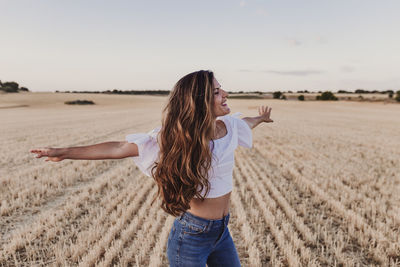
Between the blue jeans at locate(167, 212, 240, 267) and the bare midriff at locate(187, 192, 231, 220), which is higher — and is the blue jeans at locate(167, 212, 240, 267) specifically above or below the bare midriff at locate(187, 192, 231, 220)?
below

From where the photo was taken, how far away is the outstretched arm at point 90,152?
161cm

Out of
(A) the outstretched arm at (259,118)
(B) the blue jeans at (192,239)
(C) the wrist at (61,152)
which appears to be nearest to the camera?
(C) the wrist at (61,152)

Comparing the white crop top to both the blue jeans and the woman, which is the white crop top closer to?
the woman

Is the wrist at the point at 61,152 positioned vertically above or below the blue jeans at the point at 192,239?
above

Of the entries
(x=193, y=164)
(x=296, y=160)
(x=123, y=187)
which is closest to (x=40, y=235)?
(x=123, y=187)

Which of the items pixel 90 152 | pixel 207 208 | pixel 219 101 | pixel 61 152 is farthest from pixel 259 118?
pixel 61 152

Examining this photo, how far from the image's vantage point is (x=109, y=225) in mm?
4434

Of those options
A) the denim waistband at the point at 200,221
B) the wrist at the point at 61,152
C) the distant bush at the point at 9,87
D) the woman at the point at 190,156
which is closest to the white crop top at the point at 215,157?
the woman at the point at 190,156

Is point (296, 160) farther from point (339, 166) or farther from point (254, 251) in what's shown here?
point (254, 251)

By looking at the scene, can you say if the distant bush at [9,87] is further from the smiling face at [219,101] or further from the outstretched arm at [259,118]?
the smiling face at [219,101]

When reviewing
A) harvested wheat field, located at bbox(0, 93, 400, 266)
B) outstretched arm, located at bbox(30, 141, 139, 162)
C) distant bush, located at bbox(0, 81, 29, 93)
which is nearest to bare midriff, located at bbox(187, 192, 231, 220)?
outstretched arm, located at bbox(30, 141, 139, 162)

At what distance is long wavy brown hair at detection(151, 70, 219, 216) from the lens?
1609 mm

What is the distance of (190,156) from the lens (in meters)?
1.65

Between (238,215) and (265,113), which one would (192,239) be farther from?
(238,215)
